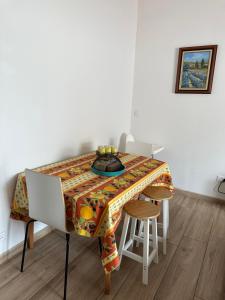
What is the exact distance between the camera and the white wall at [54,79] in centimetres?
174

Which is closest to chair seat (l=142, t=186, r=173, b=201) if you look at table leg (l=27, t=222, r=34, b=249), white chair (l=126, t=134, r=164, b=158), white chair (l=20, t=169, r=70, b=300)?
white chair (l=126, t=134, r=164, b=158)

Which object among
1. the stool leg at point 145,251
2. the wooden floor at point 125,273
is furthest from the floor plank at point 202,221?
the stool leg at point 145,251

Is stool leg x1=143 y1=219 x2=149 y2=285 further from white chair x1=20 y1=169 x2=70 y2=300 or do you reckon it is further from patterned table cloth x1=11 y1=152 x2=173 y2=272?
white chair x1=20 y1=169 x2=70 y2=300

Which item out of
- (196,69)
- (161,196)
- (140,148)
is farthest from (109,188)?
(196,69)

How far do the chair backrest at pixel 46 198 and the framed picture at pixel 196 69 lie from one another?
2.32m

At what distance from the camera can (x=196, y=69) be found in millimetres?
2926

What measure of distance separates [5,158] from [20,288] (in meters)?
0.95

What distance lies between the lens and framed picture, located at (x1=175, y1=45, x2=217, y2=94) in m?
2.82

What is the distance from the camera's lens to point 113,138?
3234 millimetres

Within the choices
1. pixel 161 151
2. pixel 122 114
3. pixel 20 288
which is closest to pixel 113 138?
pixel 122 114

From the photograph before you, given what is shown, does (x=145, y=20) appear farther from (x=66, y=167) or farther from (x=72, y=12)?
(x=66, y=167)

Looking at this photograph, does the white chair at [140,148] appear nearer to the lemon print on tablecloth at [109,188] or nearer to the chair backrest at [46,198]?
the lemon print on tablecloth at [109,188]

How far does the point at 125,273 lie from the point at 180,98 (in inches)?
90.2

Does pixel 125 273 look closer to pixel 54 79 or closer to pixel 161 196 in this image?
pixel 161 196
